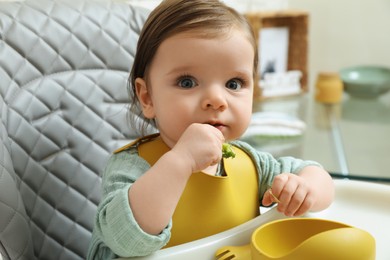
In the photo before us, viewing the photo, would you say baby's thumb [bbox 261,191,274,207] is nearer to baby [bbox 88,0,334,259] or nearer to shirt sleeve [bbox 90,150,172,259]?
baby [bbox 88,0,334,259]

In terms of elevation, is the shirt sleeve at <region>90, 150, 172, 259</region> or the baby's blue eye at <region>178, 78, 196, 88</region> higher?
the baby's blue eye at <region>178, 78, 196, 88</region>

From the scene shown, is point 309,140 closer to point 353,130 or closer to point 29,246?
point 353,130

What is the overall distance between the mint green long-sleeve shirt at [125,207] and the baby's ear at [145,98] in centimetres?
6

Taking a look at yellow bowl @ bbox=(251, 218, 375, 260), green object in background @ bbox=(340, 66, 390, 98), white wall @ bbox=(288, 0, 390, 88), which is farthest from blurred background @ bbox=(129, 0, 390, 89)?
yellow bowl @ bbox=(251, 218, 375, 260)

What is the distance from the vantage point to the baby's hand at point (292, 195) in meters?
0.78

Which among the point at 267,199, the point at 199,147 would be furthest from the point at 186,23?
the point at 267,199

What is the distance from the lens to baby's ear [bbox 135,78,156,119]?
859 millimetres

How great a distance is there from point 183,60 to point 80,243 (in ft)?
1.45

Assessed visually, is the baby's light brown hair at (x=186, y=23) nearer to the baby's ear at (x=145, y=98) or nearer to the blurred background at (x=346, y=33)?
the baby's ear at (x=145, y=98)

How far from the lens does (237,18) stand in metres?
0.84

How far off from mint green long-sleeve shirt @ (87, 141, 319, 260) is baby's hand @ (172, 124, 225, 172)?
0.09 meters

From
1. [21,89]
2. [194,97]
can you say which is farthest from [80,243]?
[194,97]

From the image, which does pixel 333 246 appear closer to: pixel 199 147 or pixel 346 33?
pixel 199 147

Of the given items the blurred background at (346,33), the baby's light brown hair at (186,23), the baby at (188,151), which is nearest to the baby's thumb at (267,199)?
the baby at (188,151)
